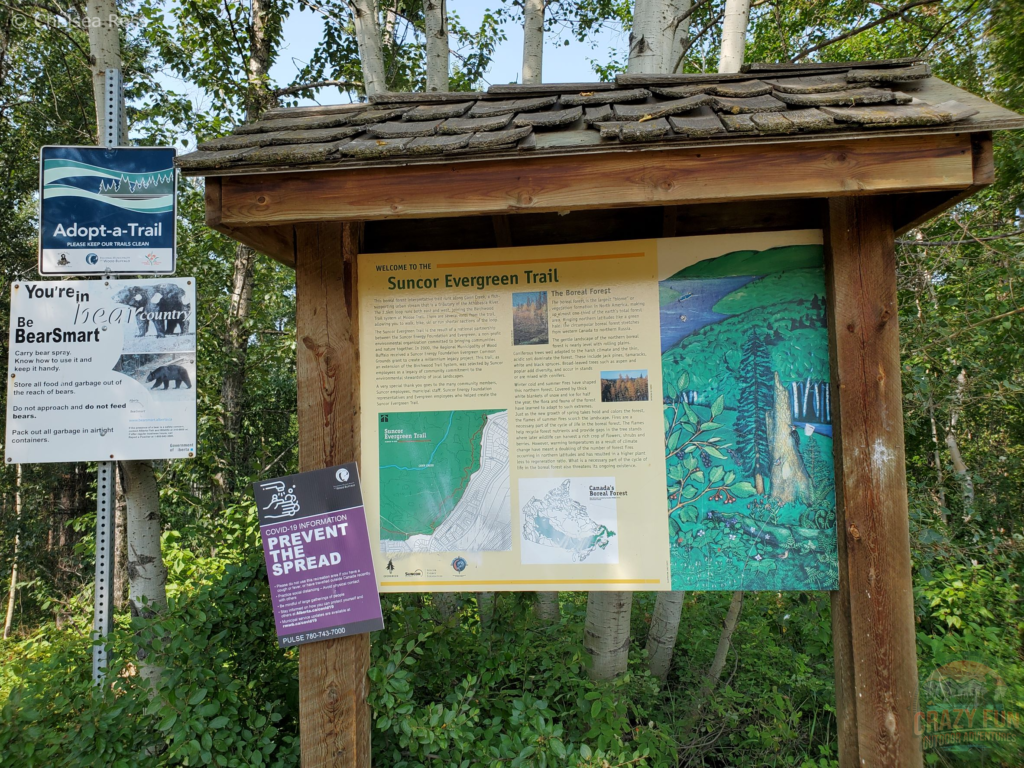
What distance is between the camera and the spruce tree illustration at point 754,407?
7.06 ft

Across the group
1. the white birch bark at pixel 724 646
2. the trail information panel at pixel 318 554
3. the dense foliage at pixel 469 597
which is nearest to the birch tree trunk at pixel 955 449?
the dense foliage at pixel 469 597

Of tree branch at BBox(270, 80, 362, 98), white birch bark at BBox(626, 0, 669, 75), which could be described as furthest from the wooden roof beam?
tree branch at BBox(270, 80, 362, 98)

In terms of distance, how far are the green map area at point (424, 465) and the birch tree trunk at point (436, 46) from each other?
3264 mm

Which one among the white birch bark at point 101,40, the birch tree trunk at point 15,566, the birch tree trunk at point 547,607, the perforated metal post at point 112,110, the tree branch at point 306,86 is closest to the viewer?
the perforated metal post at point 112,110

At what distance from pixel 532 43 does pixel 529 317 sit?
357cm

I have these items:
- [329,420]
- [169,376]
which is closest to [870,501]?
[329,420]

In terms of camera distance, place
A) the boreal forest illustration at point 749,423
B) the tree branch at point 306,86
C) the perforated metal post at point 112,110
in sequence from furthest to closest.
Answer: the tree branch at point 306,86 → the perforated metal post at point 112,110 → the boreal forest illustration at point 749,423

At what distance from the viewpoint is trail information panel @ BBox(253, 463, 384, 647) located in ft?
7.13

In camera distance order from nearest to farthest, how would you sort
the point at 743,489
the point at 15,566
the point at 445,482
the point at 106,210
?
the point at 743,489
the point at 445,482
the point at 106,210
the point at 15,566

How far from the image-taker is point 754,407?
2172mm

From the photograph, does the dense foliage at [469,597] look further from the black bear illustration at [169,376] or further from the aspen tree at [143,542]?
the black bear illustration at [169,376]

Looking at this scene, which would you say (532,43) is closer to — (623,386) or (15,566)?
(623,386)

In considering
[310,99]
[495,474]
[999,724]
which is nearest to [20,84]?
[310,99]

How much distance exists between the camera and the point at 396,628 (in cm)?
289
